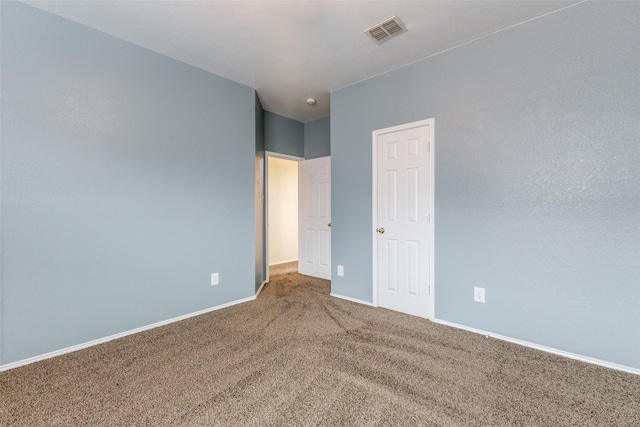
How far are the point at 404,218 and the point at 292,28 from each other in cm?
209

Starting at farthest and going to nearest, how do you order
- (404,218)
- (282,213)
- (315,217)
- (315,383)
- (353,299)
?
(282,213) → (315,217) → (353,299) → (404,218) → (315,383)

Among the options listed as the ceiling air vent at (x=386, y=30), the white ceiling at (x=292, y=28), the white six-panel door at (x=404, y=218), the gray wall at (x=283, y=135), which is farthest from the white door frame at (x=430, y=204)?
the gray wall at (x=283, y=135)

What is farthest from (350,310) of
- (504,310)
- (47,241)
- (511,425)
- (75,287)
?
(47,241)

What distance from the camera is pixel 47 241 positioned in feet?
6.84

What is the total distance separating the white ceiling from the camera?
204 centimetres

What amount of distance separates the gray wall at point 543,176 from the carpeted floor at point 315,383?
35 cm

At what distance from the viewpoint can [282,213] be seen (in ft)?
19.5

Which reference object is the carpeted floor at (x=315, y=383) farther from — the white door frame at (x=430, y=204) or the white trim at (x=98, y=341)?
the white door frame at (x=430, y=204)

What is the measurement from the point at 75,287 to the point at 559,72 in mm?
4211

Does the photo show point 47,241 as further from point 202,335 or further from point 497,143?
point 497,143

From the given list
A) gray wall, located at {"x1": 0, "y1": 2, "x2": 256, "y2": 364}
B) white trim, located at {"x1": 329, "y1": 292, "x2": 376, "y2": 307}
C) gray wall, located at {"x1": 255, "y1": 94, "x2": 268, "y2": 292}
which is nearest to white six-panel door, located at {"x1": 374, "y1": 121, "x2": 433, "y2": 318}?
white trim, located at {"x1": 329, "y1": 292, "x2": 376, "y2": 307}

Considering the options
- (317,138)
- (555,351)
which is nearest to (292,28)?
(317,138)

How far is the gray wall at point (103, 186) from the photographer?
199cm

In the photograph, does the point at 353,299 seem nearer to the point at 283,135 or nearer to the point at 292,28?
the point at 283,135
